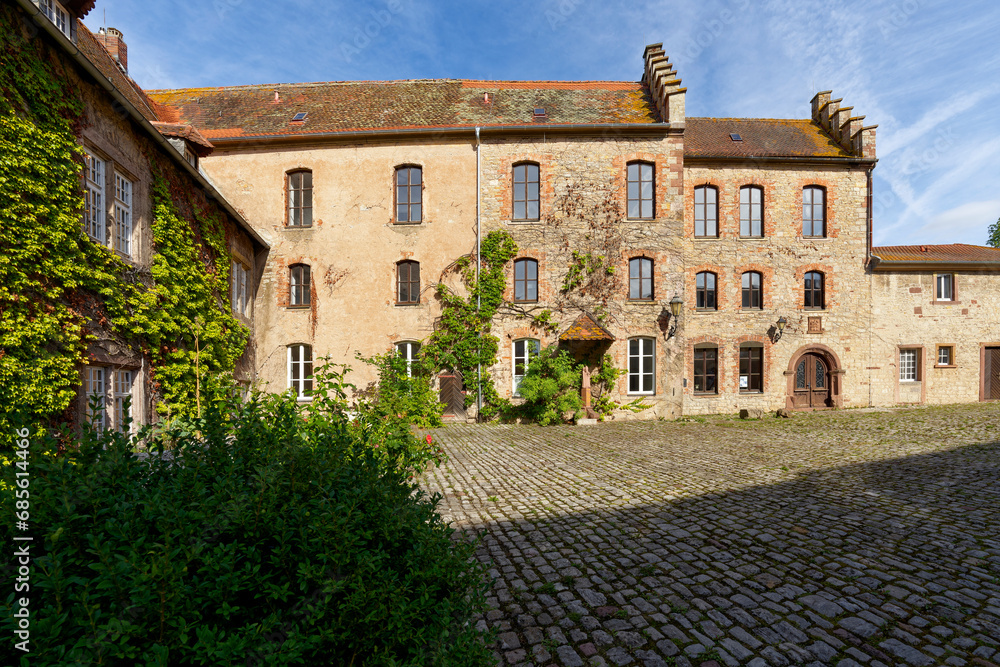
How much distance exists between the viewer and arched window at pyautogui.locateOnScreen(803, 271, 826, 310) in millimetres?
17312

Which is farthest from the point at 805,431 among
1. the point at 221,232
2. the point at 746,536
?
the point at 221,232

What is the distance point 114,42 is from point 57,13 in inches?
268

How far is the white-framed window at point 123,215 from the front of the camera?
28.3 feet

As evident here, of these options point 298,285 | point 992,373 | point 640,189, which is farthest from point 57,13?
point 992,373

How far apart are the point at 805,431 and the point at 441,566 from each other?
13.3 meters

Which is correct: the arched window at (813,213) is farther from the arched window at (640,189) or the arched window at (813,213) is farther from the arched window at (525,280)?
the arched window at (525,280)

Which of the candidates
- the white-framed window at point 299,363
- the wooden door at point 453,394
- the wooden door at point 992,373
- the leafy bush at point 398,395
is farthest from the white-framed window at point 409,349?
the wooden door at point 992,373

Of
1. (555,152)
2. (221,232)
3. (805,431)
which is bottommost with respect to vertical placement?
(805,431)

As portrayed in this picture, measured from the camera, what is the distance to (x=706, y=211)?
17250 millimetres

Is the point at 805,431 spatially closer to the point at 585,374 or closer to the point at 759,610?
the point at 585,374

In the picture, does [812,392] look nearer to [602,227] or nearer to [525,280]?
[602,227]

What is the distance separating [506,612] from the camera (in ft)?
11.6

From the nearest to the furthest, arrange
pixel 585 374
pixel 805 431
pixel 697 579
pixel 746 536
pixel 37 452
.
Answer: pixel 37 452 → pixel 697 579 → pixel 746 536 → pixel 805 431 → pixel 585 374

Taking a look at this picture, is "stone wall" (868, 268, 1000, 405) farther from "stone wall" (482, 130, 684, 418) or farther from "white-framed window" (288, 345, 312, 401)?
"white-framed window" (288, 345, 312, 401)
